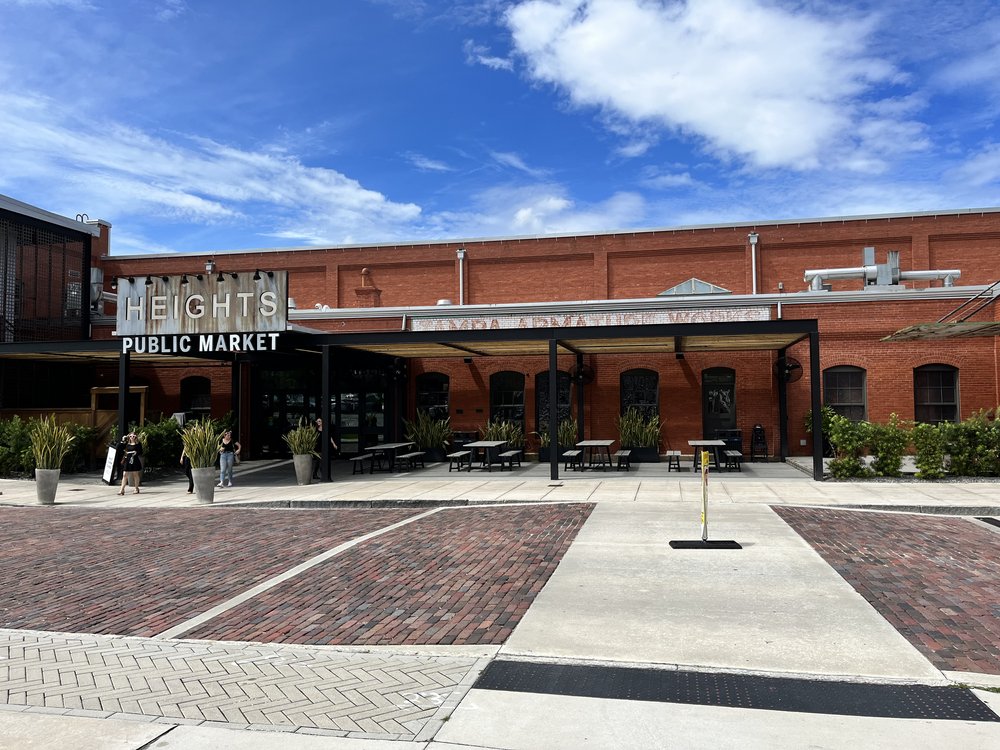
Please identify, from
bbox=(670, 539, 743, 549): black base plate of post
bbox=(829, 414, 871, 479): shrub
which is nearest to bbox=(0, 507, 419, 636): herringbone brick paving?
bbox=(670, 539, 743, 549): black base plate of post

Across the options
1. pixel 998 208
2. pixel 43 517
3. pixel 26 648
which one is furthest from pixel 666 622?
pixel 998 208

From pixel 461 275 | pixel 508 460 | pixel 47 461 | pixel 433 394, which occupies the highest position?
pixel 461 275

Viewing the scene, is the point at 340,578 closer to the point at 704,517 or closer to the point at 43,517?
the point at 704,517

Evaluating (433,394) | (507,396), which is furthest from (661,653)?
(433,394)

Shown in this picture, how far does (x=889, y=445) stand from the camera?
1545 centimetres

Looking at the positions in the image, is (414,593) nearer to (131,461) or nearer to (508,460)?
(131,461)

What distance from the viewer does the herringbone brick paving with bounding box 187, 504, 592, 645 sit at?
5.98m

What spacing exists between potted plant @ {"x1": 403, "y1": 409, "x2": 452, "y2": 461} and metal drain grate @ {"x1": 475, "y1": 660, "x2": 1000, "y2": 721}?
1702 centimetres

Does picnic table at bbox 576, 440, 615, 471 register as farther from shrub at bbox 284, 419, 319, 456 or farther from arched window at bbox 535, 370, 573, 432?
shrub at bbox 284, 419, 319, 456

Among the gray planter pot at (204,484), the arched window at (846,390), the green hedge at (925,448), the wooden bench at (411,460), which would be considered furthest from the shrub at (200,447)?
the arched window at (846,390)

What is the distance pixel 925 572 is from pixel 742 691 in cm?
411

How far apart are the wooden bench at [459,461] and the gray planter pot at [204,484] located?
582 cm

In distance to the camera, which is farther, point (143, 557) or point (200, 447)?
point (200, 447)

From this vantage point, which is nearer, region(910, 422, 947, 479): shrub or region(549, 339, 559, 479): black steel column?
region(910, 422, 947, 479): shrub
